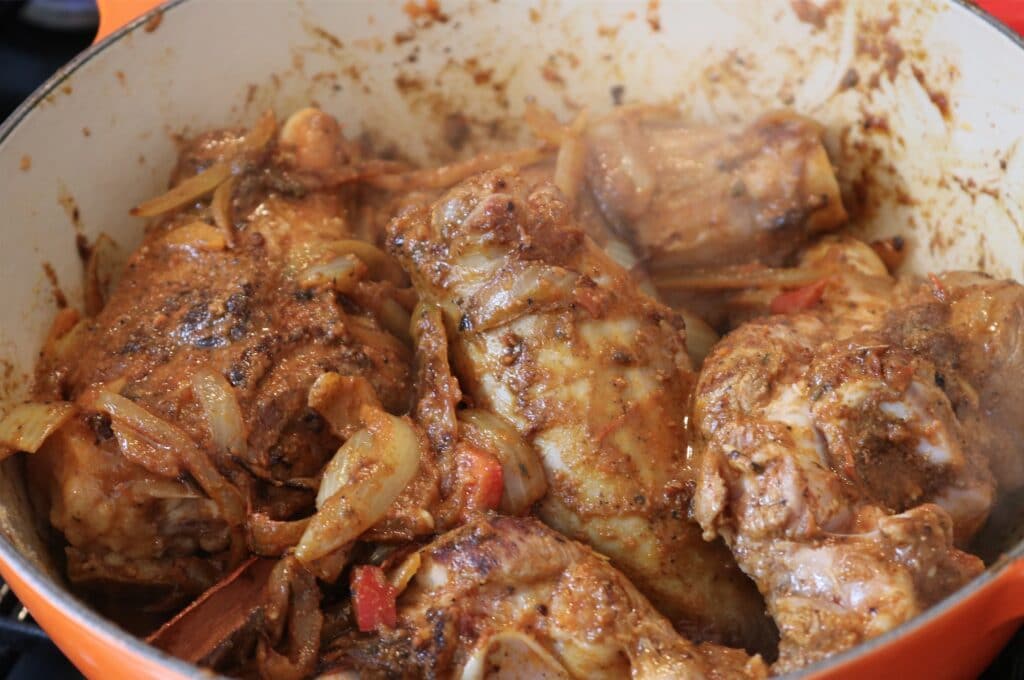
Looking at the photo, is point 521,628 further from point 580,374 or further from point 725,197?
point 725,197

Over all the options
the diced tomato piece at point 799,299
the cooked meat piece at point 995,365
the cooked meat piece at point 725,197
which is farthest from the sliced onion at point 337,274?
the cooked meat piece at point 995,365

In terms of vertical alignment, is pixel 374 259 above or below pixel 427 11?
below

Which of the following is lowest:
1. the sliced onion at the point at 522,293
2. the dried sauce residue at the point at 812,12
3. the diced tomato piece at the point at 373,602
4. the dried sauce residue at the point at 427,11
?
the diced tomato piece at the point at 373,602

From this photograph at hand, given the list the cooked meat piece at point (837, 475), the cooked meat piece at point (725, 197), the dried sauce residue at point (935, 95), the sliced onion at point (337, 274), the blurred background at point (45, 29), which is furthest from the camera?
the blurred background at point (45, 29)

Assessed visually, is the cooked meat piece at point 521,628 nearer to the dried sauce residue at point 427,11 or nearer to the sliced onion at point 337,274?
the sliced onion at point 337,274

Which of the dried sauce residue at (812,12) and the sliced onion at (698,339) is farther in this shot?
the dried sauce residue at (812,12)

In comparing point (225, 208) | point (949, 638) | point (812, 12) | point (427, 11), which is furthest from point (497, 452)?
point (812, 12)
